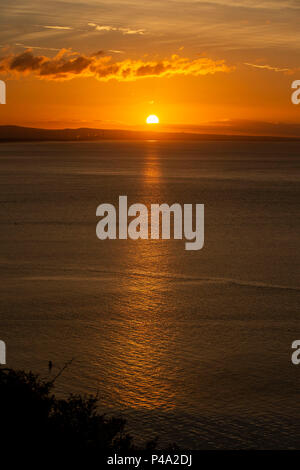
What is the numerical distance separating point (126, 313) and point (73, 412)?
12091mm

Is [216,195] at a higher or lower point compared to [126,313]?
higher

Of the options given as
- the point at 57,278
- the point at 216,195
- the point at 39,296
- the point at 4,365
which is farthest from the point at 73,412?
the point at 216,195

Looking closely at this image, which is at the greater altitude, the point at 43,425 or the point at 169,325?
the point at 169,325

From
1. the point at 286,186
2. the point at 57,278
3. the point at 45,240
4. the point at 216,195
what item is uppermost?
the point at 286,186

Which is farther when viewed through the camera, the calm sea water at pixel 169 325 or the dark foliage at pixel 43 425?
the calm sea water at pixel 169 325

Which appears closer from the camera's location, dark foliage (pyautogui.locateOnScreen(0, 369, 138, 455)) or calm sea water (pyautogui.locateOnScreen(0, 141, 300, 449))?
dark foliage (pyautogui.locateOnScreen(0, 369, 138, 455))

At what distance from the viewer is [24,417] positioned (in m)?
9.43

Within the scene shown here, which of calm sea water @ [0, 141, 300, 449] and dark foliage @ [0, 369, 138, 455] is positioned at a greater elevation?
calm sea water @ [0, 141, 300, 449]

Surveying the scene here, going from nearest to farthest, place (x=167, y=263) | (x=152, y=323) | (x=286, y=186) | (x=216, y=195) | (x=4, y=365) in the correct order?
(x=4, y=365) → (x=152, y=323) → (x=167, y=263) → (x=216, y=195) → (x=286, y=186)

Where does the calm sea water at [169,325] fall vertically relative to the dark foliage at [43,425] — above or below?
above

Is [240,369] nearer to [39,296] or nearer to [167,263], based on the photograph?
[39,296]

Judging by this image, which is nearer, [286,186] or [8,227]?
[8,227]

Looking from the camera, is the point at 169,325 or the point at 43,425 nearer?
the point at 43,425

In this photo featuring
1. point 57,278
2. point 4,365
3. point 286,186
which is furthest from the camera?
point 286,186
